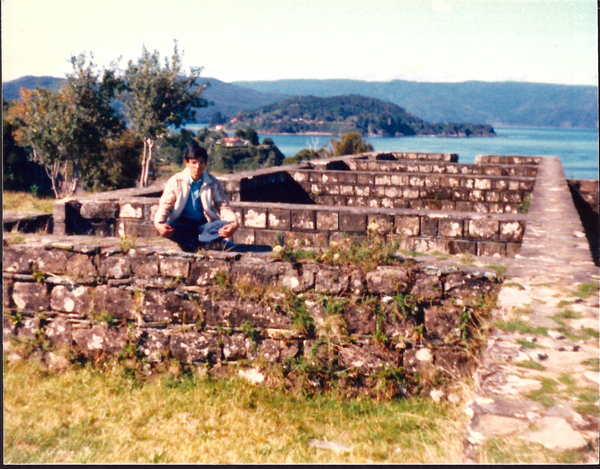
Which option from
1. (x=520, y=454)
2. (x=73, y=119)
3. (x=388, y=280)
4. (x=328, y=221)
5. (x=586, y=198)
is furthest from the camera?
(x=73, y=119)

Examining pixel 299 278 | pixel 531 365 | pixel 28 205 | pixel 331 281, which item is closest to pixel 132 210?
pixel 299 278

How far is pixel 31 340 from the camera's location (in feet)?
18.5

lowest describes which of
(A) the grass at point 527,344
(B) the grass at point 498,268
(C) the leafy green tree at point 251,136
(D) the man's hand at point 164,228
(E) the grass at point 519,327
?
(A) the grass at point 527,344

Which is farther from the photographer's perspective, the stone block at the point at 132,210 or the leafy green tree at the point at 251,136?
the leafy green tree at the point at 251,136

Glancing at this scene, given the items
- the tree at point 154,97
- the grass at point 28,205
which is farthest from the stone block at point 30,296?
the tree at point 154,97

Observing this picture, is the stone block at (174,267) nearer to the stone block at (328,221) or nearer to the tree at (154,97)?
the stone block at (328,221)

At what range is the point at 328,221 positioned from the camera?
301 inches

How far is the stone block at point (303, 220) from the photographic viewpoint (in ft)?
25.3

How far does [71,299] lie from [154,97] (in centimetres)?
3250

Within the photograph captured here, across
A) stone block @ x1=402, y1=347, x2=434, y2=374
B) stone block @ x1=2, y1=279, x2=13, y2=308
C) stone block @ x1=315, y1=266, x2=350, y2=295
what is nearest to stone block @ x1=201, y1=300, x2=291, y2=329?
stone block @ x1=315, y1=266, x2=350, y2=295

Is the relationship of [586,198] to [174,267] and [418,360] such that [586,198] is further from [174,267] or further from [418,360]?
[174,267]

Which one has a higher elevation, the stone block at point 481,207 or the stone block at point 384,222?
the stone block at point 384,222

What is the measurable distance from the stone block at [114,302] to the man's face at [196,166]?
1222 millimetres

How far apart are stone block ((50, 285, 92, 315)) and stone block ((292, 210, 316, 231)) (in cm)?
300
